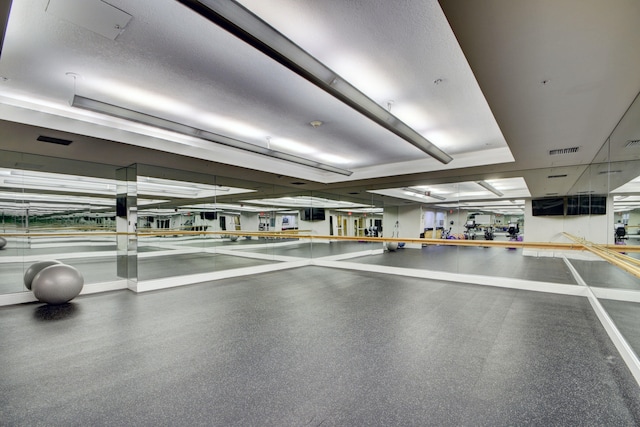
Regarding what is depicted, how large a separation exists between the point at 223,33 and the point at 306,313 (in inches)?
141

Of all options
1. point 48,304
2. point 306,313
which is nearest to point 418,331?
point 306,313

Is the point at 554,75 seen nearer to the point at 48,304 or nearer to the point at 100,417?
the point at 100,417

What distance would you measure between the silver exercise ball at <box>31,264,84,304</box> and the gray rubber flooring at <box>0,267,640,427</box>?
188 mm

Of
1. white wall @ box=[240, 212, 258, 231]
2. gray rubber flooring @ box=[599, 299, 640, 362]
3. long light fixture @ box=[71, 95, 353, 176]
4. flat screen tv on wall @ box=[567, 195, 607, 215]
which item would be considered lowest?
gray rubber flooring @ box=[599, 299, 640, 362]

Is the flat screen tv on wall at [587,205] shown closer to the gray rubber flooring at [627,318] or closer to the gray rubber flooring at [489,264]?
the gray rubber flooring at [627,318]

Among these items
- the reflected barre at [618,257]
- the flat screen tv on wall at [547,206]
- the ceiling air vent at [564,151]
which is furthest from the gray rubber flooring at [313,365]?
the flat screen tv on wall at [547,206]

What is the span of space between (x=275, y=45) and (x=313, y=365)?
2.76 meters

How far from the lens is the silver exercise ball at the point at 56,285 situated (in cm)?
471

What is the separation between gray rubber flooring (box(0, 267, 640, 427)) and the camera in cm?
211

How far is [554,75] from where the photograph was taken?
104 inches

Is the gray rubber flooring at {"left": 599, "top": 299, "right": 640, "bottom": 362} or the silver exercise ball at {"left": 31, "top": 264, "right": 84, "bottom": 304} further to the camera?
the silver exercise ball at {"left": 31, "top": 264, "right": 84, "bottom": 304}

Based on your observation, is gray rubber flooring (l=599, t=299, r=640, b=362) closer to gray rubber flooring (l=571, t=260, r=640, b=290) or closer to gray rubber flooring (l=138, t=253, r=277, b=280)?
gray rubber flooring (l=571, t=260, r=640, b=290)

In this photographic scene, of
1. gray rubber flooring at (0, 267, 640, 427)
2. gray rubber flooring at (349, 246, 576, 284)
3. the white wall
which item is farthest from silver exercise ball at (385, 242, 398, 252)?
gray rubber flooring at (0, 267, 640, 427)

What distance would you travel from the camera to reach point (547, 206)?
280 inches
